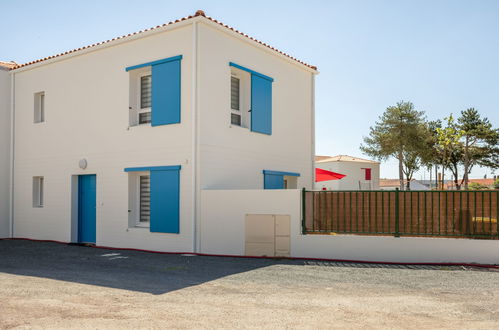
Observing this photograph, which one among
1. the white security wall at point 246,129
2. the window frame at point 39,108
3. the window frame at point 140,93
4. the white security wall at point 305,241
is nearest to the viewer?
the white security wall at point 305,241

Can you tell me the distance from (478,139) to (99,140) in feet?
154

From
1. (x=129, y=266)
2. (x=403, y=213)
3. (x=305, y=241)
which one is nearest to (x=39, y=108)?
(x=129, y=266)

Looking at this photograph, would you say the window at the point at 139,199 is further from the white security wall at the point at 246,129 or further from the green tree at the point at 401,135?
the green tree at the point at 401,135

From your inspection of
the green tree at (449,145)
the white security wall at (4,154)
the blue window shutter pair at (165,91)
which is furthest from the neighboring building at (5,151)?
the green tree at (449,145)

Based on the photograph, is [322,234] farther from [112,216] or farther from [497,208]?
[112,216]

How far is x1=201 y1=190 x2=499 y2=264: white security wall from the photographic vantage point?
9.81 m

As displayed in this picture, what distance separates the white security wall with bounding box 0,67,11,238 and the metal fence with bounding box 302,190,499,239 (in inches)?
413

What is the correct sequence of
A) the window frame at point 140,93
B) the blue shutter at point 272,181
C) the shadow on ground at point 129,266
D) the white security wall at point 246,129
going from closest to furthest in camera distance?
1. the shadow on ground at point 129,266
2. the white security wall at point 246,129
3. the window frame at point 140,93
4. the blue shutter at point 272,181

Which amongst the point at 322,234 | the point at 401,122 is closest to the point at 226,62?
the point at 322,234

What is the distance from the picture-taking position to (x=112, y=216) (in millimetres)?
13172

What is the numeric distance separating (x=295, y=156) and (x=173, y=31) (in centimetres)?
569

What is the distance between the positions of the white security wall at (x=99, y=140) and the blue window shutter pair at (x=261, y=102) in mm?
2258

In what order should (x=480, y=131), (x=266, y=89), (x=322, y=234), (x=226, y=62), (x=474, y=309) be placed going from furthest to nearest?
(x=480, y=131), (x=266, y=89), (x=226, y=62), (x=322, y=234), (x=474, y=309)

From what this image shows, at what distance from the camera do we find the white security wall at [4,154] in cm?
1576
